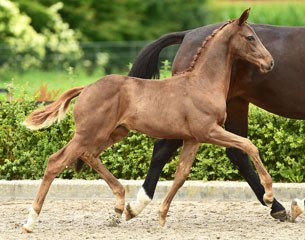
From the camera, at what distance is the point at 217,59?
27.5 feet

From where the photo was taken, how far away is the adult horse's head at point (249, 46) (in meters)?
8.22

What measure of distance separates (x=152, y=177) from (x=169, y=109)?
A: 841 mm

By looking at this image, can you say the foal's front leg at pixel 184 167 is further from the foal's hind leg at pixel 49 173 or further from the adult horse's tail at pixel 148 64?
the adult horse's tail at pixel 148 64

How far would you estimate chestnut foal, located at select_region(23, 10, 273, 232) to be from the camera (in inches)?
318

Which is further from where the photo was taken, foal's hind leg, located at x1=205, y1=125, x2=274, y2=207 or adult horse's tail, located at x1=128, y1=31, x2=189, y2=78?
adult horse's tail, located at x1=128, y1=31, x2=189, y2=78

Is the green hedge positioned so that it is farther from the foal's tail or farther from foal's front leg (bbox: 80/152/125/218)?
the foal's tail

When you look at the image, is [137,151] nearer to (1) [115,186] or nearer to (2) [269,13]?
(1) [115,186]

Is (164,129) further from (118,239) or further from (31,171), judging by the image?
(31,171)

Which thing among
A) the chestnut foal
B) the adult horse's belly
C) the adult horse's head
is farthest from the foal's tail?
the adult horse's head

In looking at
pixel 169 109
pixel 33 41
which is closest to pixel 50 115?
pixel 169 109

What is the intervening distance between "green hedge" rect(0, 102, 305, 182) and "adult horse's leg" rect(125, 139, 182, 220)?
4.45 feet

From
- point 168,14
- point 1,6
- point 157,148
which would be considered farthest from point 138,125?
point 168,14

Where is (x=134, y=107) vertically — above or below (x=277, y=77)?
below

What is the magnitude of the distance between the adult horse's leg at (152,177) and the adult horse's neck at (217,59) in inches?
31.1
